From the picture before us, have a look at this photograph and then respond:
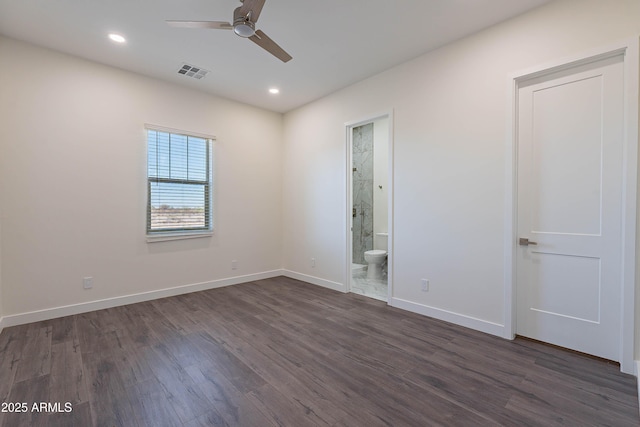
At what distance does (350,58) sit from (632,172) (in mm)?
2714

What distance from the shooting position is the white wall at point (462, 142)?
7.56 feet

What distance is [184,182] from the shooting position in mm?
4008

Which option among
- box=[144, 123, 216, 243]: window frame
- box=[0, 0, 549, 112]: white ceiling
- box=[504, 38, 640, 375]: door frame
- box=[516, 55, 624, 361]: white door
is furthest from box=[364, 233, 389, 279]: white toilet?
box=[504, 38, 640, 375]: door frame

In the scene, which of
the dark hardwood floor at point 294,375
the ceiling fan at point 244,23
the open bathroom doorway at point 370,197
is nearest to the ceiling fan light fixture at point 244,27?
the ceiling fan at point 244,23

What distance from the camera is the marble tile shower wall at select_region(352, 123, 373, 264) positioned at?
5551mm

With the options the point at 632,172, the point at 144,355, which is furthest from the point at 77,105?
the point at 632,172

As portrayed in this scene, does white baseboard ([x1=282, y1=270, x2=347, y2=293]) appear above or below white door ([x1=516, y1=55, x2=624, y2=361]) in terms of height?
below

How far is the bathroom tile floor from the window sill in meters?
2.40

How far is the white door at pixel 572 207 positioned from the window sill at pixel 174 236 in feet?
13.0

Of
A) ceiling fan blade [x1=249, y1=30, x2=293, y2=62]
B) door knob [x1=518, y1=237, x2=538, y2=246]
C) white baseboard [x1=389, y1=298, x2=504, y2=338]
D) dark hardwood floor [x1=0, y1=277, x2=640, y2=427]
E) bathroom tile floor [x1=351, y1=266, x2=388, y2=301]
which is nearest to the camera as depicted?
dark hardwood floor [x1=0, y1=277, x2=640, y2=427]

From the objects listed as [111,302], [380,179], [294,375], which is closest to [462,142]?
[380,179]

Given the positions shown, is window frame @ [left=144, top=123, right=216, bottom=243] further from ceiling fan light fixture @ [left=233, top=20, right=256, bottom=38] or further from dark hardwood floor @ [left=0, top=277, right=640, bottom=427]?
ceiling fan light fixture @ [left=233, top=20, right=256, bottom=38]

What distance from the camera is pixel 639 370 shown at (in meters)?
1.85

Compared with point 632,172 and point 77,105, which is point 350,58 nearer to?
point 632,172
